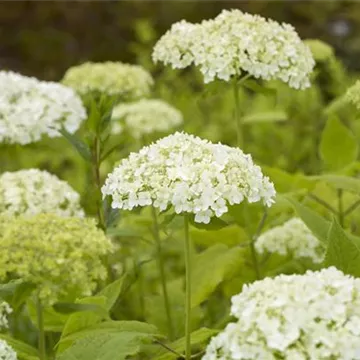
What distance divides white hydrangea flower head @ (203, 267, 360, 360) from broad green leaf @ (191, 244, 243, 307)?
0.78 meters

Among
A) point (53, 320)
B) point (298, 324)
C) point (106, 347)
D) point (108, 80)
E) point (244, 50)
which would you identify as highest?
point (244, 50)

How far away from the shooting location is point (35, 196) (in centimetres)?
213

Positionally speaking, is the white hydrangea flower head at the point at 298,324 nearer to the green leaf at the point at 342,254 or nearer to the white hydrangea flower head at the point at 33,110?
the green leaf at the point at 342,254

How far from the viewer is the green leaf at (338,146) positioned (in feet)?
8.78

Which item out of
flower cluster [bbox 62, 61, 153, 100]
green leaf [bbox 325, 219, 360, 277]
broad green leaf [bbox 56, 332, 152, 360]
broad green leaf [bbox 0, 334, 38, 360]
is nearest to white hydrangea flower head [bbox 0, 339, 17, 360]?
broad green leaf [bbox 56, 332, 152, 360]

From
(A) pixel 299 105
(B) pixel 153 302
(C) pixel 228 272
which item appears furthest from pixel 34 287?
(A) pixel 299 105

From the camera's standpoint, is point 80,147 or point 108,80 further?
point 108,80

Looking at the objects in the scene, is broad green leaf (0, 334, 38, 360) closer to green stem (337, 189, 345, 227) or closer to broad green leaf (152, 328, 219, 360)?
broad green leaf (152, 328, 219, 360)

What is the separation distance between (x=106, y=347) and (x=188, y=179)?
296 millimetres

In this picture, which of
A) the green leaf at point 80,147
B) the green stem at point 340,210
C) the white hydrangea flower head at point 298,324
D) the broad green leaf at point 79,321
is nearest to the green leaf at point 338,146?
the green stem at point 340,210

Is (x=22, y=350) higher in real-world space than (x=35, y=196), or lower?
lower

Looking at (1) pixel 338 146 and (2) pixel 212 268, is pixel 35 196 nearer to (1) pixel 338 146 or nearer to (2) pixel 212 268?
(2) pixel 212 268

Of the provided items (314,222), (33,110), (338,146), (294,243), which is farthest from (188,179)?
(338,146)

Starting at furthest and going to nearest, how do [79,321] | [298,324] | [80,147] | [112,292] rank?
1. [80,147]
2. [112,292]
3. [79,321]
4. [298,324]
